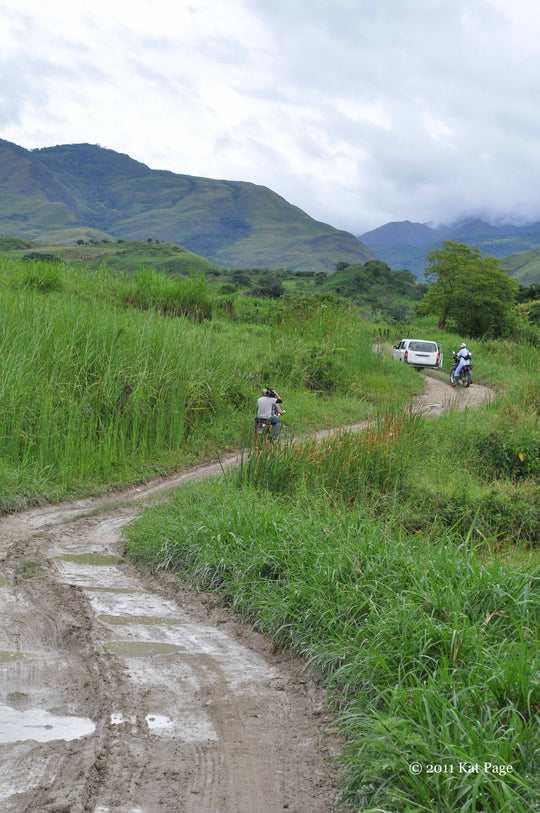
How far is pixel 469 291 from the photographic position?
131 ft

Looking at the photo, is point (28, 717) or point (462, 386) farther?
point (462, 386)

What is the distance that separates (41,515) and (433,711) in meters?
6.02

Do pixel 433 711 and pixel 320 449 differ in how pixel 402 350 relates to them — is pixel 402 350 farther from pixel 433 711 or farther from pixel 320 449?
pixel 433 711

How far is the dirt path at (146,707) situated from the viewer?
2.87 m

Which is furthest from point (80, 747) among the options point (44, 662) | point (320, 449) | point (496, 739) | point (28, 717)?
point (320, 449)

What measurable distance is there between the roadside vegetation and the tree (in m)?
21.7

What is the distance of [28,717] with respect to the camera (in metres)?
3.34

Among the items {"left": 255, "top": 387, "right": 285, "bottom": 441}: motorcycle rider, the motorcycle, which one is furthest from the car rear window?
{"left": 255, "top": 387, "right": 285, "bottom": 441}: motorcycle rider

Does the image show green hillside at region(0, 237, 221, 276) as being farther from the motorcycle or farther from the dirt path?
the dirt path

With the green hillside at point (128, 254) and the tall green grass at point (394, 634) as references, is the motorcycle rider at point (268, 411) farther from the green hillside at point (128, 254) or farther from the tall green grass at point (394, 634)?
the green hillside at point (128, 254)

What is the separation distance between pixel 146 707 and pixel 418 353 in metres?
25.6

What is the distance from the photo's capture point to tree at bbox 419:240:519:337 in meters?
39.4

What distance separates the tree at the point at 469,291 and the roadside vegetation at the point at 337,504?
21.7m

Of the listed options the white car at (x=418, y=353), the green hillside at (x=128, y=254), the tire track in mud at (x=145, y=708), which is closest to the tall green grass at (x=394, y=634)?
the tire track in mud at (x=145, y=708)
